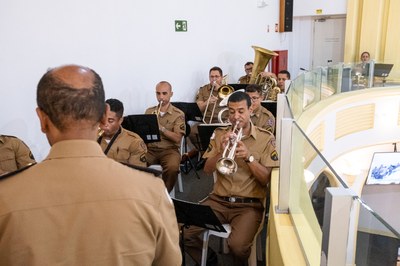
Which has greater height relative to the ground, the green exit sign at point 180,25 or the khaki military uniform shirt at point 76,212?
the green exit sign at point 180,25

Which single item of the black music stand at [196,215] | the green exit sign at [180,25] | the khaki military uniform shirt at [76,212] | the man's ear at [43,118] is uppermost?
the green exit sign at [180,25]

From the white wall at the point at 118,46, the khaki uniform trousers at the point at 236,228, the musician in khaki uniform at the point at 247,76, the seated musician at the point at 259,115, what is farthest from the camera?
the musician in khaki uniform at the point at 247,76

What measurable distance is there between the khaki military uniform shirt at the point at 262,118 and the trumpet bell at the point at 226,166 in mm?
1708

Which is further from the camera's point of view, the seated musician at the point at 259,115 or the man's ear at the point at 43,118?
the seated musician at the point at 259,115

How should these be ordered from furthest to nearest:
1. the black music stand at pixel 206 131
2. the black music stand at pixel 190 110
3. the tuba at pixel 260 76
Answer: the tuba at pixel 260 76 < the black music stand at pixel 190 110 < the black music stand at pixel 206 131

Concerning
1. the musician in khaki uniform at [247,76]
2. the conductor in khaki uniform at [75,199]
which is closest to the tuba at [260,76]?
the musician in khaki uniform at [247,76]

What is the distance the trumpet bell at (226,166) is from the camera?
2.95m

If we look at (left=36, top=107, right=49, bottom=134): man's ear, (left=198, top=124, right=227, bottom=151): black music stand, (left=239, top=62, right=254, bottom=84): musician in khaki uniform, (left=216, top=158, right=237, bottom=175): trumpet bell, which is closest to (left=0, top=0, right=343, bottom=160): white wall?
(left=239, top=62, right=254, bottom=84): musician in khaki uniform

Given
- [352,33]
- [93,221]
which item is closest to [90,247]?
[93,221]

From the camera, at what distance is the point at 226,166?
2951 mm

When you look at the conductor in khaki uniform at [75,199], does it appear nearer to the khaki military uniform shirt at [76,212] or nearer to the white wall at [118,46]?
the khaki military uniform shirt at [76,212]

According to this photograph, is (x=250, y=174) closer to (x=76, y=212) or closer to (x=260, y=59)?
(x=76, y=212)

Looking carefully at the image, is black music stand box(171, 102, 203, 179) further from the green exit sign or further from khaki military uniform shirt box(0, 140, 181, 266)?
khaki military uniform shirt box(0, 140, 181, 266)

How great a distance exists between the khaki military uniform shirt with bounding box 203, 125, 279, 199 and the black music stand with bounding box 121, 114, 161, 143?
44.8 inches
